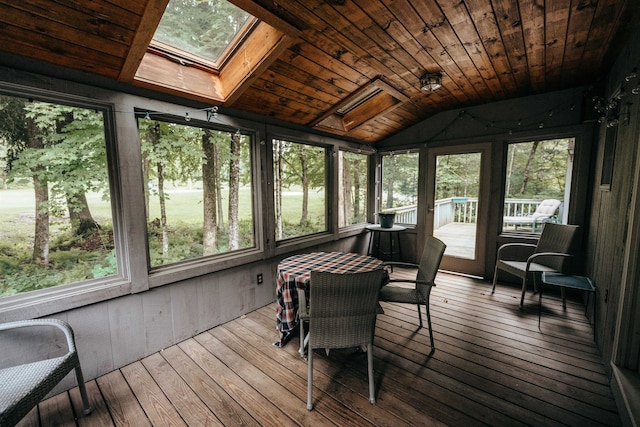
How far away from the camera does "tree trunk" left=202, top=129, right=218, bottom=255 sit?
2.63 m

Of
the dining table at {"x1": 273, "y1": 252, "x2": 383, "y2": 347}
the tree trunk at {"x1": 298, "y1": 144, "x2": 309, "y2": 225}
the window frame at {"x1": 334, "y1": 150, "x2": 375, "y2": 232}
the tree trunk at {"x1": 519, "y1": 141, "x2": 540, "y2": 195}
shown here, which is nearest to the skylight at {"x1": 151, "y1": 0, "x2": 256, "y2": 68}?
the tree trunk at {"x1": 298, "y1": 144, "x2": 309, "y2": 225}

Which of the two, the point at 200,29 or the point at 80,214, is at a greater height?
the point at 200,29

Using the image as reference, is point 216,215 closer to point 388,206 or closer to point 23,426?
point 23,426

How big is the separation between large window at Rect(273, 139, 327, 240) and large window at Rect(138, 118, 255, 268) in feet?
1.70

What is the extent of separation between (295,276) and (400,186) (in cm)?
343

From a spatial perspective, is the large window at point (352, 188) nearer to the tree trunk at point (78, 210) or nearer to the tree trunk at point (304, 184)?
the tree trunk at point (304, 184)

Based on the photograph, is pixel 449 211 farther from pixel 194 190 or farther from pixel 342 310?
pixel 194 190

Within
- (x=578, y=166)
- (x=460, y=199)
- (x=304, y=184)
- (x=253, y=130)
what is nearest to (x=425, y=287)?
(x=304, y=184)

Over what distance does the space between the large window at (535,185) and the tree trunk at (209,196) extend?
3988mm

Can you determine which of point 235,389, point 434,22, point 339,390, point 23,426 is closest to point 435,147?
point 434,22

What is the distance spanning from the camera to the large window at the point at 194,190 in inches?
89.4

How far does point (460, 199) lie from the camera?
15.9 feet

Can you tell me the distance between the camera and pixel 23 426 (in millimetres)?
1521

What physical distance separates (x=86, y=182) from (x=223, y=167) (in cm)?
115
